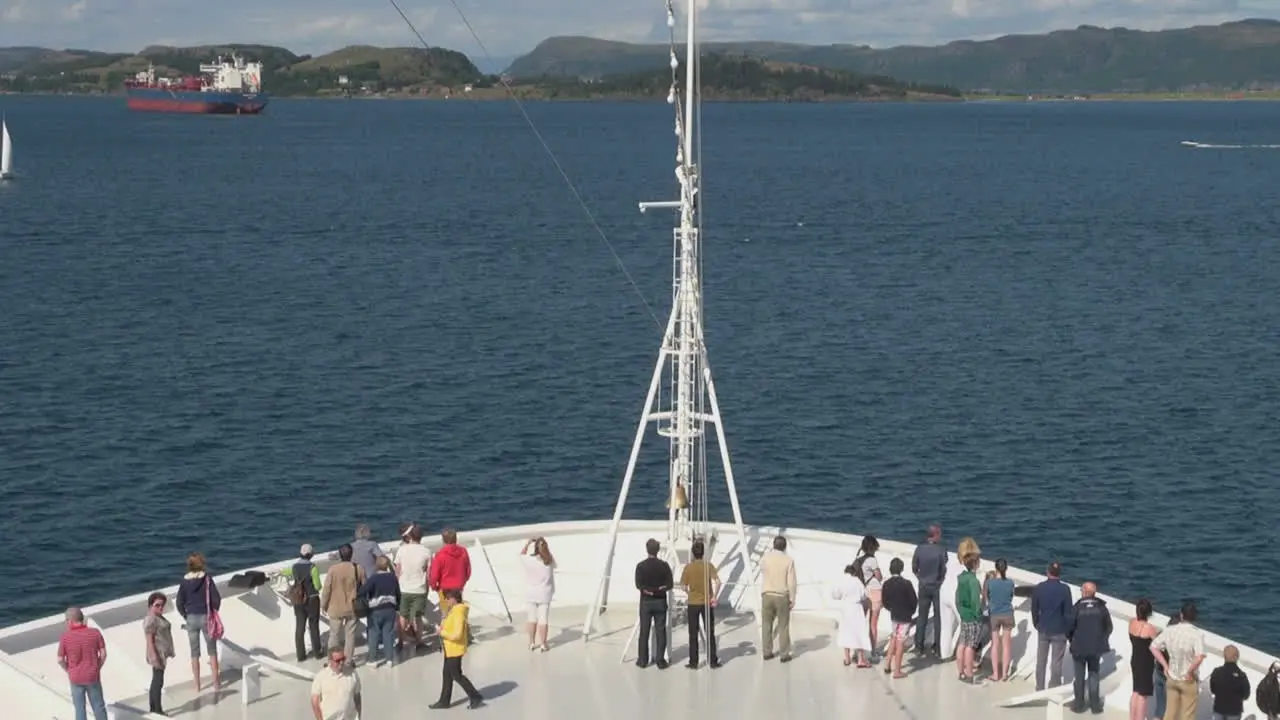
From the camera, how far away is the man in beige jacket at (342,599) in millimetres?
17344

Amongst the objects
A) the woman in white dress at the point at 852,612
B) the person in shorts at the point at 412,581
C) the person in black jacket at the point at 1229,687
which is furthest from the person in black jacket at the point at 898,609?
the person in shorts at the point at 412,581

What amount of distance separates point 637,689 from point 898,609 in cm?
261

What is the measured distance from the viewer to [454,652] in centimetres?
1633

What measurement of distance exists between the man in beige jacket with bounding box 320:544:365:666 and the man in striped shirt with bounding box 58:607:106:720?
2.41m

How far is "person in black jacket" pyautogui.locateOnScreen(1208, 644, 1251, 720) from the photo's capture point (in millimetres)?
15602

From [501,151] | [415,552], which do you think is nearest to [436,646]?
[415,552]

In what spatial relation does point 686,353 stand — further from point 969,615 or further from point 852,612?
point 969,615

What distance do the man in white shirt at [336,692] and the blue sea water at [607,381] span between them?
A: 61.9 feet

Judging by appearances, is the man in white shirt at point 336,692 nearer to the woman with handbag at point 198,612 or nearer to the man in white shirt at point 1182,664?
the woman with handbag at point 198,612

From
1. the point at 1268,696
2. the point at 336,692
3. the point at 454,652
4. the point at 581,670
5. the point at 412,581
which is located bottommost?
the point at 581,670

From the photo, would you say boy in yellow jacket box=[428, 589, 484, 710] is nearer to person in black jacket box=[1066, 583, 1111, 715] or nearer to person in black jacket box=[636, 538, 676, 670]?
person in black jacket box=[636, 538, 676, 670]

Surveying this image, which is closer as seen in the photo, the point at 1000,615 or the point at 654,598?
the point at 1000,615

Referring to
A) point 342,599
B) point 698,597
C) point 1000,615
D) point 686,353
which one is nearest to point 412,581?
point 342,599

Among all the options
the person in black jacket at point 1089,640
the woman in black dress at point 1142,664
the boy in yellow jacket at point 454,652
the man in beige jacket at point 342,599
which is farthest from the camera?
the man in beige jacket at point 342,599
